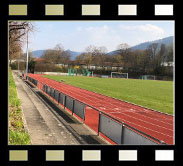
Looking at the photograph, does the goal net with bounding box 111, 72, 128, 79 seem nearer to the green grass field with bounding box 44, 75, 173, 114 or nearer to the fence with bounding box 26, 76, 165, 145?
the green grass field with bounding box 44, 75, 173, 114

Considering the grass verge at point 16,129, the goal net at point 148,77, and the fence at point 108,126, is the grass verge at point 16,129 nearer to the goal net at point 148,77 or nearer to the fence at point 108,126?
the fence at point 108,126

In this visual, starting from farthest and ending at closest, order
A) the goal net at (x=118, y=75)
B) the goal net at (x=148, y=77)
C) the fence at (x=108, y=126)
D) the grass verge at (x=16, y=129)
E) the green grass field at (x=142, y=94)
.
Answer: the goal net at (x=118, y=75) → the goal net at (x=148, y=77) → the green grass field at (x=142, y=94) → the grass verge at (x=16, y=129) → the fence at (x=108, y=126)

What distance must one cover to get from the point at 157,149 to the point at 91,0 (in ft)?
9.91

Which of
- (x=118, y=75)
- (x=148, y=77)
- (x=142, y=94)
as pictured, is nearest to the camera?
(x=142, y=94)

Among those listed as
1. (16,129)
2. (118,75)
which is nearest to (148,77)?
(118,75)

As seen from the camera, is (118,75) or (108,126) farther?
(118,75)

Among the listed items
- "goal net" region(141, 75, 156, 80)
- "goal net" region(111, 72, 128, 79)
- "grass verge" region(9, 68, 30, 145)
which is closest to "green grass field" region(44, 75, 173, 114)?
"grass verge" region(9, 68, 30, 145)

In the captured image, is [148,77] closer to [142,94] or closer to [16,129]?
[142,94]

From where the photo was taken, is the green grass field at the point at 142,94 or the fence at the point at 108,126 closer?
the fence at the point at 108,126

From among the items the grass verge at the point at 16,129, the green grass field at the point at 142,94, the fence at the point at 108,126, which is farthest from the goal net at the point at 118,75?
the grass verge at the point at 16,129

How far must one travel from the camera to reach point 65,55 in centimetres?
11950

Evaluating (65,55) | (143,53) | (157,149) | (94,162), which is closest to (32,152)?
(94,162)

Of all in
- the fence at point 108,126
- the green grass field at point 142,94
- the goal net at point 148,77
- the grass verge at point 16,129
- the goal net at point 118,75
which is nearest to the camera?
the fence at point 108,126

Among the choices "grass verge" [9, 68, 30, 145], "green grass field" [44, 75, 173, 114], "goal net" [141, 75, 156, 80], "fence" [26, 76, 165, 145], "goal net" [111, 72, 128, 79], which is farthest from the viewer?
"goal net" [111, 72, 128, 79]
